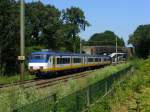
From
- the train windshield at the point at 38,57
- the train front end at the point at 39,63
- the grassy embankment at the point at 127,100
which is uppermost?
the train windshield at the point at 38,57

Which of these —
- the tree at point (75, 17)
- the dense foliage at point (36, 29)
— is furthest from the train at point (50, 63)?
the tree at point (75, 17)

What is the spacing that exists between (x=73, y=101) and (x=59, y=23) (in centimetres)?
8642

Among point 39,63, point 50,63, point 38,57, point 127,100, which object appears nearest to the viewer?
point 127,100

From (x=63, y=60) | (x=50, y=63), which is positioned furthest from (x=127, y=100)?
(x=63, y=60)

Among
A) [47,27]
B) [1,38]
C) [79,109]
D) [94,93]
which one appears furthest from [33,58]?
[47,27]

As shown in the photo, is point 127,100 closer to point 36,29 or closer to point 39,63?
point 39,63

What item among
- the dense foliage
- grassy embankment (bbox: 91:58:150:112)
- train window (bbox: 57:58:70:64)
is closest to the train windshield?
train window (bbox: 57:58:70:64)

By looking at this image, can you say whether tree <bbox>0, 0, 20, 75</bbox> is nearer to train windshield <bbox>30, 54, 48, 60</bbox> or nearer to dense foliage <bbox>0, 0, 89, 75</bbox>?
dense foliage <bbox>0, 0, 89, 75</bbox>

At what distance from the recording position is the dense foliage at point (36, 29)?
59438 mm

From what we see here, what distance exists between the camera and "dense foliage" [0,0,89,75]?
59438 millimetres

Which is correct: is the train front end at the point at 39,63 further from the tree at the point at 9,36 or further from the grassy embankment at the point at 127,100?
the grassy embankment at the point at 127,100

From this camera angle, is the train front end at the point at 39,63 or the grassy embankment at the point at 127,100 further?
the train front end at the point at 39,63

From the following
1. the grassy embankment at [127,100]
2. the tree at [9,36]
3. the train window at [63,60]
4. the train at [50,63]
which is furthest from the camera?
the tree at [9,36]

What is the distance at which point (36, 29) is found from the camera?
9569 centimetres
